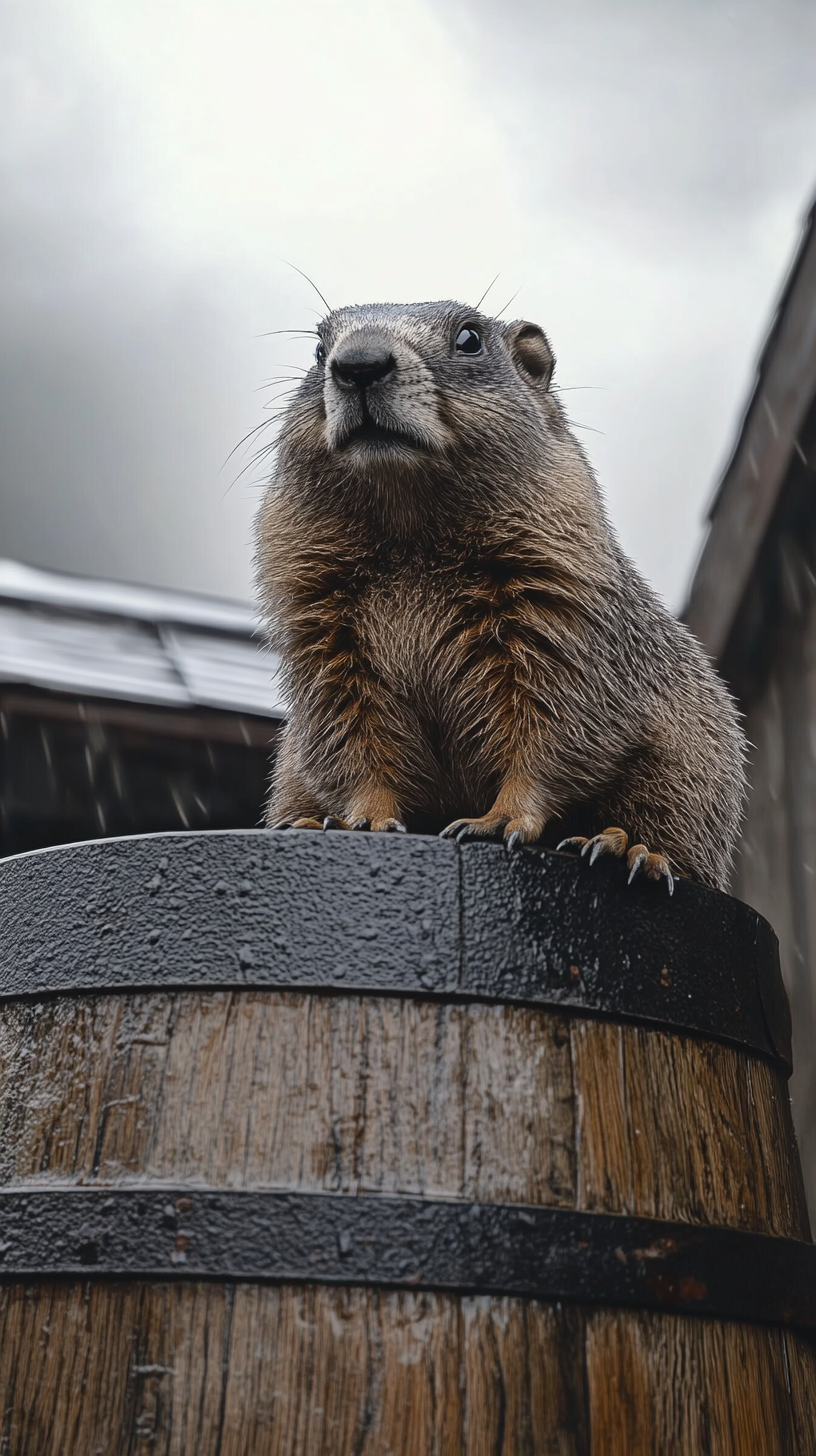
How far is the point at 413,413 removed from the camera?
2.44 meters

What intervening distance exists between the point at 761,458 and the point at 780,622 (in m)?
0.61

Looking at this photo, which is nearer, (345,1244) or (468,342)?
(345,1244)

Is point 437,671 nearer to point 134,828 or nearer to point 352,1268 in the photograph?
point 352,1268

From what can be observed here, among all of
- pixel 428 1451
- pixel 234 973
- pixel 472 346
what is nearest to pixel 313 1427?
pixel 428 1451

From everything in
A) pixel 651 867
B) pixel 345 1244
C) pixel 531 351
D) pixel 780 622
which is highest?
pixel 780 622

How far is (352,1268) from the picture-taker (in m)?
1.55

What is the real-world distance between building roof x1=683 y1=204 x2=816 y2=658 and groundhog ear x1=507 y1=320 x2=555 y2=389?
107 cm

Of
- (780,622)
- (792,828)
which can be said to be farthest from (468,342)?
(792,828)

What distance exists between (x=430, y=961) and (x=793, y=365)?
273 cm

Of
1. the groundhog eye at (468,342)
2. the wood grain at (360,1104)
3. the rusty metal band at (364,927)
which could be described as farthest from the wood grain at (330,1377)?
the groundhog eye at (468,342)

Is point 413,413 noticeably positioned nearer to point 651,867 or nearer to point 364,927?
point 651,867

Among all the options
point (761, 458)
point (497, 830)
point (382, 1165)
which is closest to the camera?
point (382, 1165)

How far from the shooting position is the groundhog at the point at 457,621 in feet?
7.95

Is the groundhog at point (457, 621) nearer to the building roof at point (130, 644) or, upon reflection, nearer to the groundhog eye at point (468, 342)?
the groundhog eye at point (468, 342)
